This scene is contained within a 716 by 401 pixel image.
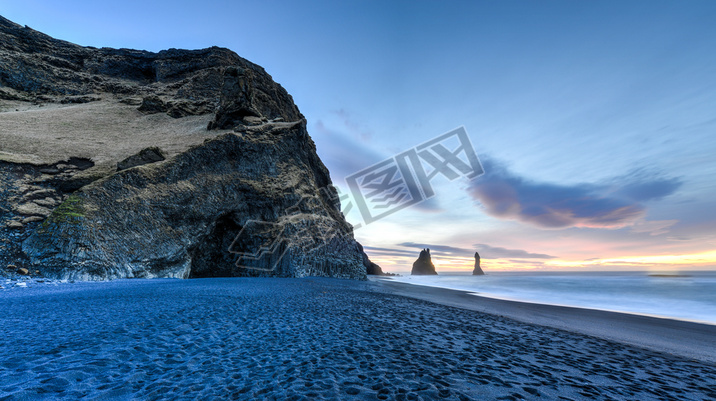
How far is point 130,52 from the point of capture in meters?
67.8

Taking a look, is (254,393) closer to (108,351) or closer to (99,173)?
(108,351)

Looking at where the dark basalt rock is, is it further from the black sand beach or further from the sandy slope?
the black sand beach

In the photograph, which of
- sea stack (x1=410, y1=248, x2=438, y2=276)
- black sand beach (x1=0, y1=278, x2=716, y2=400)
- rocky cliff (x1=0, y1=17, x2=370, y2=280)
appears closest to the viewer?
black sand beach (x1=0, y1=278, x2=716, y2=400)

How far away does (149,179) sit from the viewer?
26422 millimetres

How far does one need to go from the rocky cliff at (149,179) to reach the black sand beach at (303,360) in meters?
14.9

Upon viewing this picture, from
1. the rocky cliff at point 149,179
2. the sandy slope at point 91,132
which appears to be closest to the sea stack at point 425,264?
the rocky cliff at point 149,179

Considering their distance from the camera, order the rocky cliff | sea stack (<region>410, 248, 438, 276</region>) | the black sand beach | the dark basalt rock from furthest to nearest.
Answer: sea stack (<region>410, 248, 438, 276</region>) < the dark basalt rock < the rocky cliff < the black sand beach

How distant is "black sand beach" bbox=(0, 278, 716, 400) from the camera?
Answer: 404cm

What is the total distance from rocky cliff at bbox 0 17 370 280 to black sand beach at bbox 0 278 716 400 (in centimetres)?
1488

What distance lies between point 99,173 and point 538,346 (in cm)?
3674

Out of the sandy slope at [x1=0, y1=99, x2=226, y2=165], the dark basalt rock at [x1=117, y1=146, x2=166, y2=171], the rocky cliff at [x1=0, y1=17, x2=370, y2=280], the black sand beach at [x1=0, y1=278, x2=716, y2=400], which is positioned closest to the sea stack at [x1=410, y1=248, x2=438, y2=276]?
the rocky cliff at [x1=0, y1=17, x2=370, y2=280]

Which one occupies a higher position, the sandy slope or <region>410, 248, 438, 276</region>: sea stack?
the sandy slope

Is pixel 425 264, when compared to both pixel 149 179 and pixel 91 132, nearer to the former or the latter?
pixel 149 179

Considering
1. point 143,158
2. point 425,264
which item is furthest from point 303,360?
point 425,264
